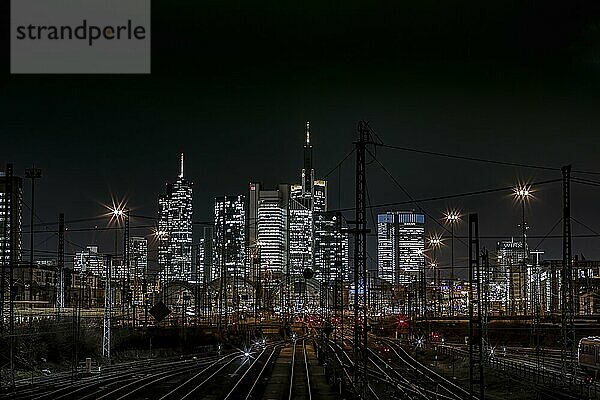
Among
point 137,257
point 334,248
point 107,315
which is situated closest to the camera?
point 107,315

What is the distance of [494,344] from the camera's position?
312 feet

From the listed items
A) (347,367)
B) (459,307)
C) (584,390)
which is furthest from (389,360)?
(459,307)

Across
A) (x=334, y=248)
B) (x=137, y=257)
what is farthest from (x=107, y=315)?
(x=334, y=248)

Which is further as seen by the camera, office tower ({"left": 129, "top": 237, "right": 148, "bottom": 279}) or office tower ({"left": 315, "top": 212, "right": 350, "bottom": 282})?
office tower ({"left": 129, "top": 237, "right": 148, "bottom": 279})

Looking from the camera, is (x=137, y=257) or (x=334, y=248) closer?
(x=137, y=257)

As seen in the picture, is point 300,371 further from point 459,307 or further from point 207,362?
point 459,307

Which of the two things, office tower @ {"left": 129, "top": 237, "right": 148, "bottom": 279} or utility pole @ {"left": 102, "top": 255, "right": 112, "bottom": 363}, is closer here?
utility pole @ {"left": 102, "top": 255, "right": 112, "bottom": 363}

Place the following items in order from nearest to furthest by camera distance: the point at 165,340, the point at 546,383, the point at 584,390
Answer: the point at 584,390
the point at 546,383
the point at 165,340

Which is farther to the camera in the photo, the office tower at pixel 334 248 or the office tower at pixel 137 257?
the office tower at pixel 137 257

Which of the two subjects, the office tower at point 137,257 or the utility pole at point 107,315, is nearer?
the utility pole at point 107,315

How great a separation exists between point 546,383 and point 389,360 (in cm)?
2725

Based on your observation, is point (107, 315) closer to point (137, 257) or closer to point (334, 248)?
point (137, 257)

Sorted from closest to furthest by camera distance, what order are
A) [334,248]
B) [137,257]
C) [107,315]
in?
1. [107,315]
2. [137,257]
3. [334,248]

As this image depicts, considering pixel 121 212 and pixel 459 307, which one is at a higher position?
pixel 121 212
